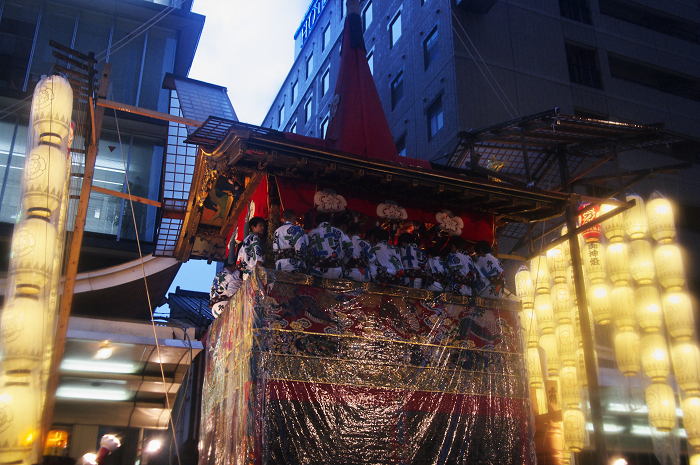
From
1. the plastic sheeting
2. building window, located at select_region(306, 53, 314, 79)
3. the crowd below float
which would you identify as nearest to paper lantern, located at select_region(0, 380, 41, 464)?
the plastic sheeting

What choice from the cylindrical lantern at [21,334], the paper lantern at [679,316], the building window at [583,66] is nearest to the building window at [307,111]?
the building window at [583,66]

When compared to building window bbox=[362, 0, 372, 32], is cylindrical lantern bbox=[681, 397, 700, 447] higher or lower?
lower

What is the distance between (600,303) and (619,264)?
859 mm

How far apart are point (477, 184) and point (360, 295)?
8.11ft

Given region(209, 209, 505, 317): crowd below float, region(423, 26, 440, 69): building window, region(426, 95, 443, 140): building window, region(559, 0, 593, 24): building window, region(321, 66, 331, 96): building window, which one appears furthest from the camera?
region(321, 66, 331, 96): building window

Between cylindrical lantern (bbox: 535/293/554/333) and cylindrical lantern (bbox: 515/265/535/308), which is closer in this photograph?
cylindrical lantern (bbox: 535/293/554/333)

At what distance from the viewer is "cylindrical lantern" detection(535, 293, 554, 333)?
1142 cm

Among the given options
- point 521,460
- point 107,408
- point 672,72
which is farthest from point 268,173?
point 672,72

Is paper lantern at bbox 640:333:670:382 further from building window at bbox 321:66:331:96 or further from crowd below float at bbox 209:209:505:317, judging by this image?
building window at bbox 321:66:331:96

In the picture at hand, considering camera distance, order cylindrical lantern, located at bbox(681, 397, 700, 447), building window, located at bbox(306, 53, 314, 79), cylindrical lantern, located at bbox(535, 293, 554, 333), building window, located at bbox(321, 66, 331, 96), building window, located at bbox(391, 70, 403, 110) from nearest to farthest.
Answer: cylindrical lantern, located at bbox(681, 397, 700, 447)
cylindrical lantern, located at bbox(535, 293, 554, 333)
building window, located at bbox(391, 70, 403, 110)
building window, located at bbox(321, 66, 331, 96)
building window, located at bbox(306, 53, 314, 79)

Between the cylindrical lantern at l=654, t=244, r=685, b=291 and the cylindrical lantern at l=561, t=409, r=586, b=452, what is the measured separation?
→ 310 centimetres

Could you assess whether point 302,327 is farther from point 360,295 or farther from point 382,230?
point 382,230

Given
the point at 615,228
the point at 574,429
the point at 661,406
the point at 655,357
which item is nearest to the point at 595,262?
the point at 615,228

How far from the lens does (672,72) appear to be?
823 inches
